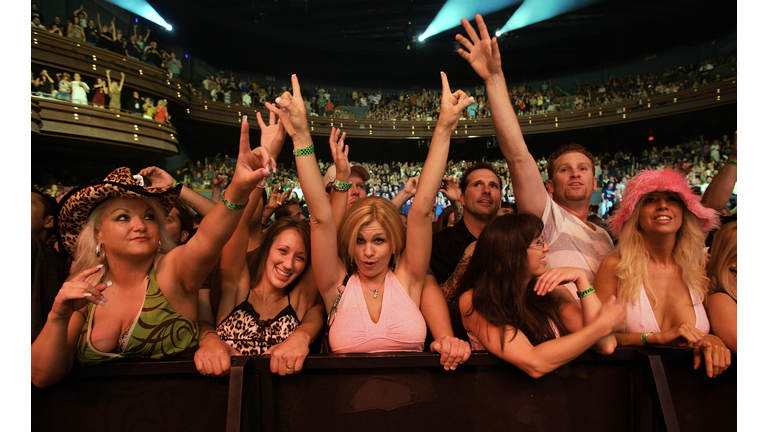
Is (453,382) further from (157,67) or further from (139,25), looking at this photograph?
(139,25)

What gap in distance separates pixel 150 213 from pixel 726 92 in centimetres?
1529

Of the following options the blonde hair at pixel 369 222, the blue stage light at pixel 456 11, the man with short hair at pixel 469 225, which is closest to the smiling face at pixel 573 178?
the man with short hair at pixel 469 225

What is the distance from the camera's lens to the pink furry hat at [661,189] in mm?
1857

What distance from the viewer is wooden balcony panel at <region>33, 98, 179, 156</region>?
8.29 meters

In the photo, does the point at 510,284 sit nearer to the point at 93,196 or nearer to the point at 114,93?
the point at 93,196

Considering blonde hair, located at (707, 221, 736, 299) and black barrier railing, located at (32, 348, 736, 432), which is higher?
blonde hair, located at (707, 221, 736, 299)

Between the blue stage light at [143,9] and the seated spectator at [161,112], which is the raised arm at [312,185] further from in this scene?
the blue stage light at [143,9]

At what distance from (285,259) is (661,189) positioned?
1.67 meters

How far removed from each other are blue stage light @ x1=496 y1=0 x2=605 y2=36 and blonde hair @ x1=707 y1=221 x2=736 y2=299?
14542mm

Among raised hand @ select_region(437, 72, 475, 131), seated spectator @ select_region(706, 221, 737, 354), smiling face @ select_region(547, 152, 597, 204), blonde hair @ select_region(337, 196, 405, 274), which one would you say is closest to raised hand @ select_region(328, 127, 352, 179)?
blonde hair @ select_region(337, 196, 405, 274)

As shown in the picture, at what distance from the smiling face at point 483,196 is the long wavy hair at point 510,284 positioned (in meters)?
0.90

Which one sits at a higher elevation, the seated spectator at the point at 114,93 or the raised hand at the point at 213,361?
the seated spectator at the point at 114,93

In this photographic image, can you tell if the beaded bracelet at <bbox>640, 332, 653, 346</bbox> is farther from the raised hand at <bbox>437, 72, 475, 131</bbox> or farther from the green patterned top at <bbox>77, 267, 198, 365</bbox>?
the green patterned top at <bbox>77, 267, 198, 365</bbox>

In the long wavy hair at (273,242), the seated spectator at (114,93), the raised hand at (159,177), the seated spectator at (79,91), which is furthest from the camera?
the seated spectator at (114,93)
